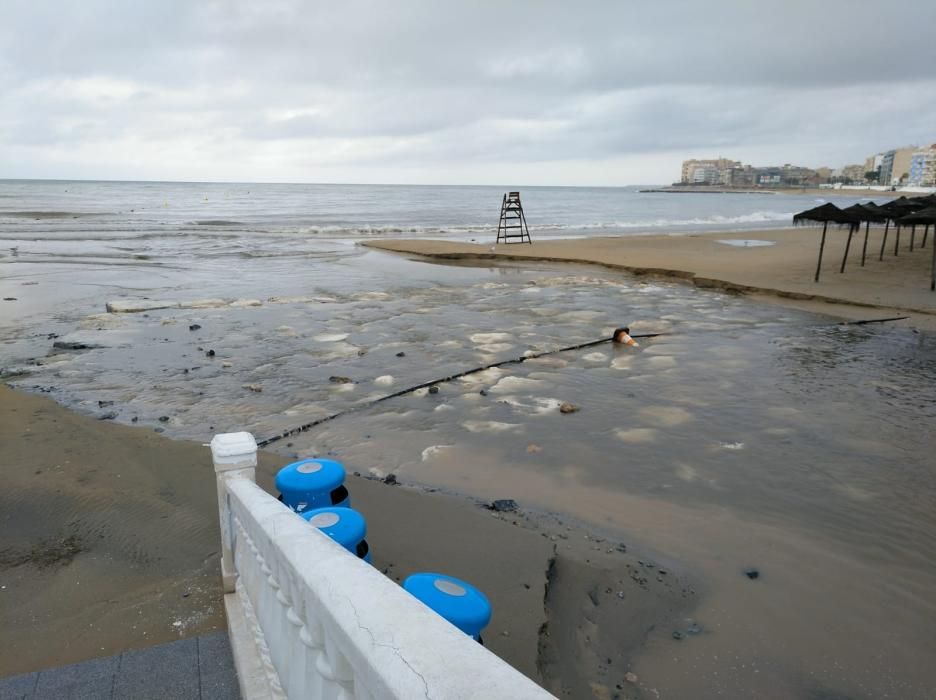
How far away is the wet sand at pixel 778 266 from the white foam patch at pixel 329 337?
32.7 feet

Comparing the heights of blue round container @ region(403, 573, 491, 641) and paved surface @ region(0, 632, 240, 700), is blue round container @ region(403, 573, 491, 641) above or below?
above

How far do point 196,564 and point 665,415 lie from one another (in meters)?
4.83

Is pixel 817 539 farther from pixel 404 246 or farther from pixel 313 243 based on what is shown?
pixel 313 243

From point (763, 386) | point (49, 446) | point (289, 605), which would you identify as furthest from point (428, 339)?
point (289, 605)

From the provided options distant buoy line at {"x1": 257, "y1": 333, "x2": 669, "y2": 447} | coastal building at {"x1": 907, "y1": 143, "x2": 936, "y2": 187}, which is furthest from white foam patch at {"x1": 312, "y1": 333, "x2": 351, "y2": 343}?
coastal building at {"x1": 907, "y1": 143, "x2": 936, "y2": 187}

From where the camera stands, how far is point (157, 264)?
19.1m

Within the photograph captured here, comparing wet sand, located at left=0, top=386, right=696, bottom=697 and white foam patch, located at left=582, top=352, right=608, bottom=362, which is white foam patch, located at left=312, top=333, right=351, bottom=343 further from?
wet sand, located at left=0, top=386, right=696, bottom=697

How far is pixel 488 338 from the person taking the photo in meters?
9.96

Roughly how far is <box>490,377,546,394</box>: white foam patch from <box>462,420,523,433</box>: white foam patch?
1005 mm

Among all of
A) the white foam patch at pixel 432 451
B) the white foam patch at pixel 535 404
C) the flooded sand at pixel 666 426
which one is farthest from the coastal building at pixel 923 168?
the white foam patch at pixel 432 451

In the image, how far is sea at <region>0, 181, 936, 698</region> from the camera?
336 cm

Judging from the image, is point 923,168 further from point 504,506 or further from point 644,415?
point 504,506

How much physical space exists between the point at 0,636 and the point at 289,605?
2.09m

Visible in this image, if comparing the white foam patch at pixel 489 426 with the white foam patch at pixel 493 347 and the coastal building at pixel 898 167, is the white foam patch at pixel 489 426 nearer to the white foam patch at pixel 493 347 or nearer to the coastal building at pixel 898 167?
the white foam patch at pixel 493 347
